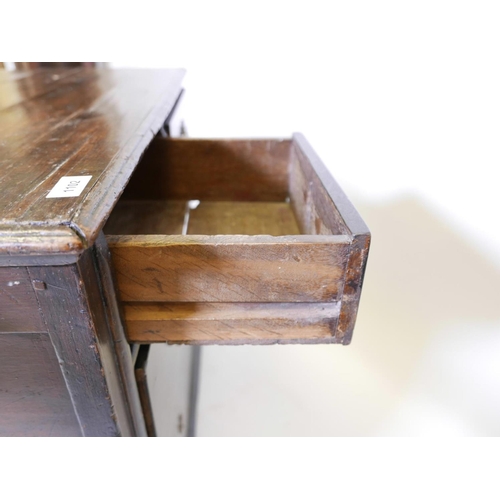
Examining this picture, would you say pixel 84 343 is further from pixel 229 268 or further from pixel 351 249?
pixel 351 249

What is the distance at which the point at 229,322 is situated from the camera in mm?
561

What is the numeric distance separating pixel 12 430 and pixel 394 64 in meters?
1.10

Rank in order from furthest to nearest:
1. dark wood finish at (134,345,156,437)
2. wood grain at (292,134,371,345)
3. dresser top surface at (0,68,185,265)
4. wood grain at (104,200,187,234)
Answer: wood grain at (104,200,187,234) → dark wood finish at (134,345,156,437) → wood grain at (292,134,371,345) → dresser top surface at (0,68,185,265)

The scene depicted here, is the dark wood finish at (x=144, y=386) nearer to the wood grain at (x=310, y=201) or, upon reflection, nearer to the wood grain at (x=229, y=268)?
the wood grain at (x=229, y=268)

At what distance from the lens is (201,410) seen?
128 centimetres

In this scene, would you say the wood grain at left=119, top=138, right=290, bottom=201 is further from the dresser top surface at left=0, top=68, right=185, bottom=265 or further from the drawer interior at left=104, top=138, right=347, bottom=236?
the dresser top surface at left=0, top=68, right=185, bottom=265

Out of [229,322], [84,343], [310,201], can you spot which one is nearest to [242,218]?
[310,201]

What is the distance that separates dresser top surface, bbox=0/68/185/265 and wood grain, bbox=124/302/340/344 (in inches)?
6.4

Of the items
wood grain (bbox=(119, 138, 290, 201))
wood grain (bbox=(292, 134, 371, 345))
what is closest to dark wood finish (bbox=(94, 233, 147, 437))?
wood grain (bbox=(292, 134, 371, 345))

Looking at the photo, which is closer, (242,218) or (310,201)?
(310,201)

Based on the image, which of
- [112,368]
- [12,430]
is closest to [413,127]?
[112,368]

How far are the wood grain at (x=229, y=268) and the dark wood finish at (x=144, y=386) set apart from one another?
0.15 metres

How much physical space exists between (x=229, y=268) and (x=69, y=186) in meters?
0.21

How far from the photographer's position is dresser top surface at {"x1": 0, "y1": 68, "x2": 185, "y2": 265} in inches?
15.6
